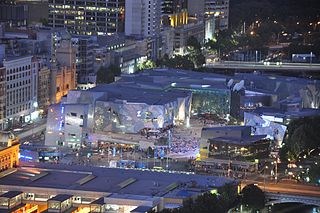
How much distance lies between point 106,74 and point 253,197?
1427cm

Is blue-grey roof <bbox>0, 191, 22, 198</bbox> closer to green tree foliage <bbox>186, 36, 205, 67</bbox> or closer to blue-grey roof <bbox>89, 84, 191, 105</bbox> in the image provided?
blue-grey roof <bbox>89, 84, 191, 105</bbox>

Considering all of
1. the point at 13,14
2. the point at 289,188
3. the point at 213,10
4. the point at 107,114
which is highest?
the point at 13,14

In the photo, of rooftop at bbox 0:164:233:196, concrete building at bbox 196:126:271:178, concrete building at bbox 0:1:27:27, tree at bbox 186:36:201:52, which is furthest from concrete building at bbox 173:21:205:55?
rooftop at bbox 0:164:233:196

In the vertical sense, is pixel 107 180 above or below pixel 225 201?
above

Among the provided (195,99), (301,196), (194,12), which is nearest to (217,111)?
(195,99)

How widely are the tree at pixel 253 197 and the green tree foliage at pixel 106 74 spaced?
13551mm

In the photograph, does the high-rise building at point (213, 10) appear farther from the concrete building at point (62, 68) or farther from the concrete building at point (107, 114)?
the concrete building at point (107, 114)

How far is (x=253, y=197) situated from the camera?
86.1 ft

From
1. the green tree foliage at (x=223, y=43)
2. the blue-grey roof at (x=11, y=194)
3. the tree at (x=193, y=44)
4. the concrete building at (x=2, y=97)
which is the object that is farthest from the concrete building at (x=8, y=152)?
the green tree foliage at (x=223, y=43)

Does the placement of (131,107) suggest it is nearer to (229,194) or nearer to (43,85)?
(43,85)

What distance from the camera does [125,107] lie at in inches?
1313

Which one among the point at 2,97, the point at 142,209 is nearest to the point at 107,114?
the point at 2,97

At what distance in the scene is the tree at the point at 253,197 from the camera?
2614 centimetres

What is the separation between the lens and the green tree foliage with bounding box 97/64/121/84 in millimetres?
39688
